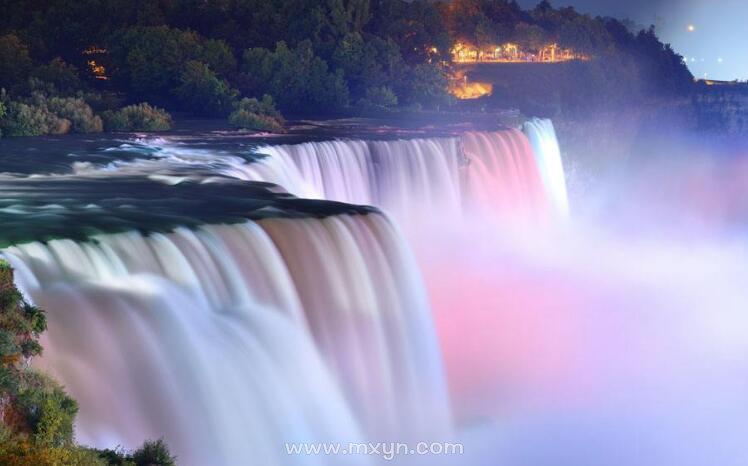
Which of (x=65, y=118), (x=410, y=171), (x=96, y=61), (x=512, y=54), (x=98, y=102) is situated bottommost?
(x=410, y=171)

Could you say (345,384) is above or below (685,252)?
above

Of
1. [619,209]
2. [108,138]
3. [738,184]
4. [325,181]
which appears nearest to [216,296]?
[325,181]

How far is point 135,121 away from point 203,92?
634cm

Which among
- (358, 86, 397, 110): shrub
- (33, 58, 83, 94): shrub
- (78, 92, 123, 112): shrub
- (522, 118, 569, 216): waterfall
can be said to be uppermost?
(33, 58, 83, 94): shrub

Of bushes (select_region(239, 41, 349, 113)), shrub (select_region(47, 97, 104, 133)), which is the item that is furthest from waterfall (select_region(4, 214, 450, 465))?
bushes (select_region(239, 41, 349, 113))

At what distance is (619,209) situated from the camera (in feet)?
160

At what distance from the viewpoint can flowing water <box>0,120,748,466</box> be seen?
12.0 meters

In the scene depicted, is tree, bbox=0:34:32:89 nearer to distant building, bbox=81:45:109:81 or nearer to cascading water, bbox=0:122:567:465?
distant building, bbox=81:45:109:81

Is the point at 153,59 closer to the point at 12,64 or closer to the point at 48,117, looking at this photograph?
the point at 12,64

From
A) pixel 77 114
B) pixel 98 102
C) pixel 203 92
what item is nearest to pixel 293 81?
pixel 203 92

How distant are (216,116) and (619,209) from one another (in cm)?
1936

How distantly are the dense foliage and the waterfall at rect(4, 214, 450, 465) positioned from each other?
1.69ft

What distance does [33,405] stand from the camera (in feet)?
32.3

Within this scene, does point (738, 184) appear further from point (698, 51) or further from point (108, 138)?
point (698, 51)
